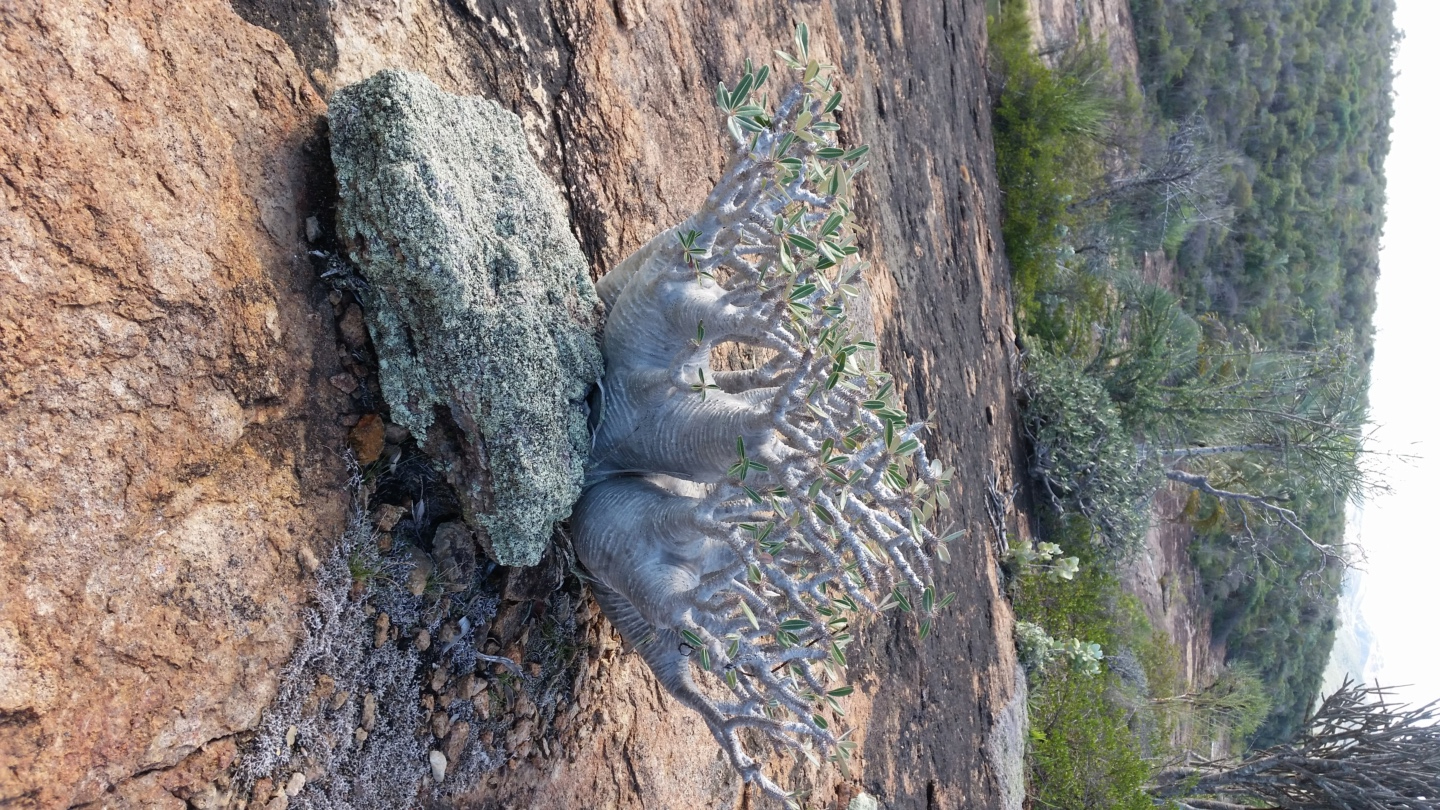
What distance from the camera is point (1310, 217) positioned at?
10773mm

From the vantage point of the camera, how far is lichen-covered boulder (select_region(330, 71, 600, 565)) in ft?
4.61

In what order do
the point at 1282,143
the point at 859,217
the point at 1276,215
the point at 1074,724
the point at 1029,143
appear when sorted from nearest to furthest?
the point at 859,217 → the point at 1074,724 → the point at 1029,143 → the point at 1276,215 → the point at 1282,143

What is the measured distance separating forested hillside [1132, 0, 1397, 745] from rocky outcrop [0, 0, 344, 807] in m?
10.1

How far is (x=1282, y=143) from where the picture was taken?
416 inches

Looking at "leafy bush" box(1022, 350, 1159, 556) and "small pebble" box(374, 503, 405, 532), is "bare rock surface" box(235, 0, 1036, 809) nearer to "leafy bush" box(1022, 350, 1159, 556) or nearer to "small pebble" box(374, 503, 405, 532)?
"leafy bush" box(1022, 350, 1159, 556)

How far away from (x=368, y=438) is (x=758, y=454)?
2.34 feet

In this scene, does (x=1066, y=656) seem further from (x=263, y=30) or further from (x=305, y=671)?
(x=263, y=30)

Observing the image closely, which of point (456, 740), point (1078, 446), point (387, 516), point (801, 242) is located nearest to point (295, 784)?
point (456, 740)

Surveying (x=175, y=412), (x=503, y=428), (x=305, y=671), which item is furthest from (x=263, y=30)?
(x=305, y=671)

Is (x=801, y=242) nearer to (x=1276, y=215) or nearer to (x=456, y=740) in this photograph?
(x=456, y=740)

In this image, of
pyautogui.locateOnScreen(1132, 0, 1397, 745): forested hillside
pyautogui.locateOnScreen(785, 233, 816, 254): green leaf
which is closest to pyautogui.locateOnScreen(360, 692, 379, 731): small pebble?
pyautogui.locateOnScreen(785, 233, 816, 254): green leaf

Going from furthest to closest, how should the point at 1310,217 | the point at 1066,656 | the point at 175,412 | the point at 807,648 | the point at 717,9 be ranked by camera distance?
the point at 1310,217 < the point at 1066,656 < the point at 717,9 < the point at 807,648 < the point at 175,412

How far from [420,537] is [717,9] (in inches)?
86.8

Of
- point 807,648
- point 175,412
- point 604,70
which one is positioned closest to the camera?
point 175,412
